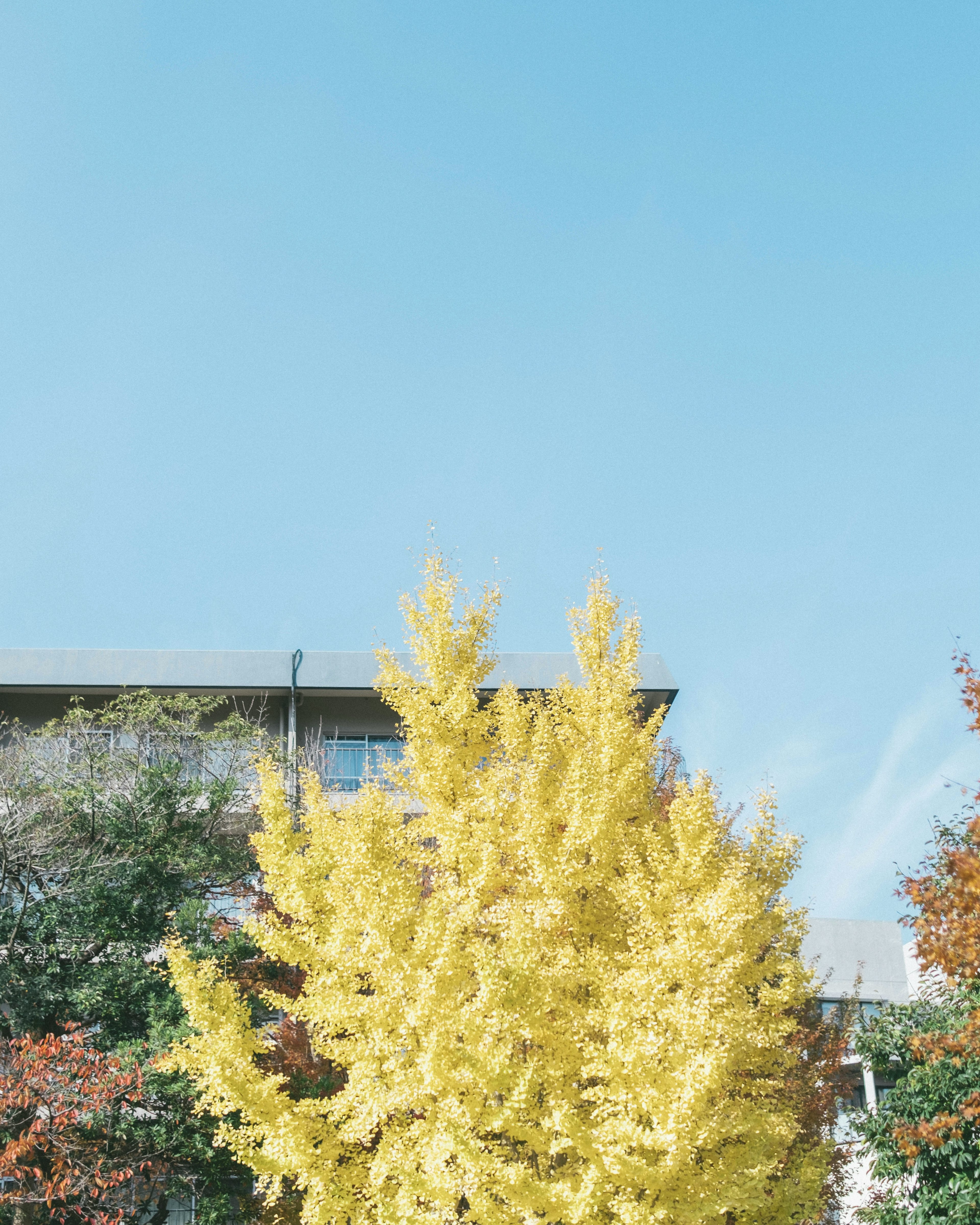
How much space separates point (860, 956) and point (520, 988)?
66.3 feet

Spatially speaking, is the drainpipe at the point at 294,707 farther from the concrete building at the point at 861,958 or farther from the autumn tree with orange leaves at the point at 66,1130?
the concrete building at the point at 861,958

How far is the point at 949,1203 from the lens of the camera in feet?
39.7

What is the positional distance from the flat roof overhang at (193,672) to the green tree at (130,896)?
4.73 m

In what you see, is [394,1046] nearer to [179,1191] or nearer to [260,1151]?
[260,1151]

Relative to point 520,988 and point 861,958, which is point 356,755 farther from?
point 520,988

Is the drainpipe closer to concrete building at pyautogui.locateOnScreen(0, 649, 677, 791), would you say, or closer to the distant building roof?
concrete building at pyautogui.locateOnScreen(0, 649, 677, 791)

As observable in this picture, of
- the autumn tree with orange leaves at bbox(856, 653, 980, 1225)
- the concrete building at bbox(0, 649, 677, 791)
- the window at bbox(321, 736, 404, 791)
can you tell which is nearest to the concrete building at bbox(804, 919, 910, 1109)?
the concrete building at bbox(0, 649, 677, 791)

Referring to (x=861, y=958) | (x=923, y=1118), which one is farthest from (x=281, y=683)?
(x=861, y=958)

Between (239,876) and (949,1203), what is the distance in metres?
10.8

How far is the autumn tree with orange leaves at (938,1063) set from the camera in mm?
10555

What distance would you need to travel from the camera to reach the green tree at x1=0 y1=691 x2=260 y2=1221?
577 inches

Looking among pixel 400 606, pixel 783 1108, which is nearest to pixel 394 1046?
pixel 783 1108

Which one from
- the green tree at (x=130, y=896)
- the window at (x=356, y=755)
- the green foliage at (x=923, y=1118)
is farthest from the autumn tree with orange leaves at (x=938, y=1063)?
the window at (x=356, y=755)

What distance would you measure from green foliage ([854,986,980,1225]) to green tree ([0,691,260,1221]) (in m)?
8.16
